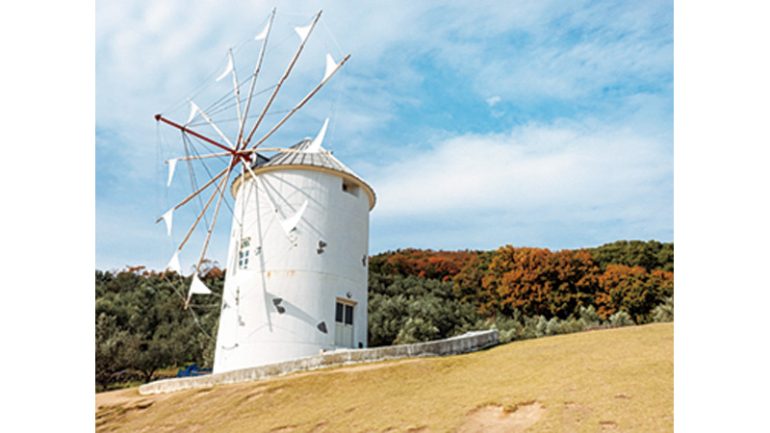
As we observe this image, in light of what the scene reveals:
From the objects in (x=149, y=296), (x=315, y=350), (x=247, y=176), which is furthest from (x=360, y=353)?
(x=149, y=296)

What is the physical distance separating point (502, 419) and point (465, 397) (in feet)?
4.94

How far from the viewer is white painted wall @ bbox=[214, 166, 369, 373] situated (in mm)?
17188

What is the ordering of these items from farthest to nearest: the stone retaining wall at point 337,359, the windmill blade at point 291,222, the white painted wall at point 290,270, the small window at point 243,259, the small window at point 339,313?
the small window at point 243,259, the small window at point 339,313, the white painted wall at point 290,270, the windmill blade at point 291,222, the stone retaining wall at point 337,359

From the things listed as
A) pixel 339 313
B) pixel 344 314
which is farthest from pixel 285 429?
pixel 344 314

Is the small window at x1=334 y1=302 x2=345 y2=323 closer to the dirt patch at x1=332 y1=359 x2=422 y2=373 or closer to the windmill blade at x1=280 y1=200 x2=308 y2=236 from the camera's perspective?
the windmill blade at x1=280 y1=200 x2=308 y2=236

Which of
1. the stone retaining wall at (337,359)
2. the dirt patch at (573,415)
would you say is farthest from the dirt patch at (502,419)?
the stone retaining wall at (337,359)

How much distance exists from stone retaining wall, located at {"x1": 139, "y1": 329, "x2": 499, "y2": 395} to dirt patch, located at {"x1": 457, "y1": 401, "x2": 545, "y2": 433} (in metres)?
5.66

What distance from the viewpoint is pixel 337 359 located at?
15.0 m

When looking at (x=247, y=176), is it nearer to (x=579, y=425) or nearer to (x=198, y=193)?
(x=198, y=193)

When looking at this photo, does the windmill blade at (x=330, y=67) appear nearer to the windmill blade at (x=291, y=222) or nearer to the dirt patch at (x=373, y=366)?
the windmill blade at (x=291, y=222)

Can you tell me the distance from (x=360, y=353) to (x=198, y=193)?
8.45 m

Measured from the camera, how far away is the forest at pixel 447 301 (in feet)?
82.4

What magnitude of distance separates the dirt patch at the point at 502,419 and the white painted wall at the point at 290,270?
858cm

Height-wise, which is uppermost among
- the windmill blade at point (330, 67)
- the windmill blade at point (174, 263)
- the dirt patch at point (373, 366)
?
the windmill blade at point (330, 67)
